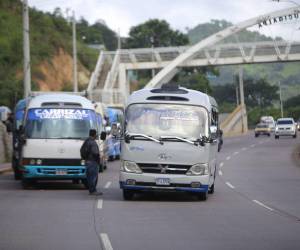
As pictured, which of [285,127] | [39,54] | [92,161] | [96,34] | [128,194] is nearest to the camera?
[128,194]

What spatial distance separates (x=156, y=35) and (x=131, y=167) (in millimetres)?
81141

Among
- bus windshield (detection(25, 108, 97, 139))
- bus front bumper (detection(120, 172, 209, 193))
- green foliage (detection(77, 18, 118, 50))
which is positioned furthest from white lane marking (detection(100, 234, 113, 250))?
green foliage (detection(77, 18, 118, 50))

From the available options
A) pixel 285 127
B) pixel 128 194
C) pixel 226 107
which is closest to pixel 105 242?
pixel 128 194

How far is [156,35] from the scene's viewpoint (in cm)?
10012

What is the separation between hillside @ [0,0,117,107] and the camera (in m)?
66.6

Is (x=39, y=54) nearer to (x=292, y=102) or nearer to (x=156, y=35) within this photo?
(x=156, y=35)

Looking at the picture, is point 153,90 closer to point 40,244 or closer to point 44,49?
point 40,244

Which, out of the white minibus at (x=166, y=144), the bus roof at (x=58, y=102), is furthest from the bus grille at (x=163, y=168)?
the bus roof at (x=58, y=102)

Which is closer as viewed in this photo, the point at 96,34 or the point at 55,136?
the point at 55,136

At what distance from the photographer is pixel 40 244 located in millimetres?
12555

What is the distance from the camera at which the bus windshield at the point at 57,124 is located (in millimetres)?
24141

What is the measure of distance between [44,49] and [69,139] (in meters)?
58.8


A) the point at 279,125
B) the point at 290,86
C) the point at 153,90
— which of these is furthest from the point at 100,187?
the point at 290,86

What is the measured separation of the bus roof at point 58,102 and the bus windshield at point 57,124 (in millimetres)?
184
